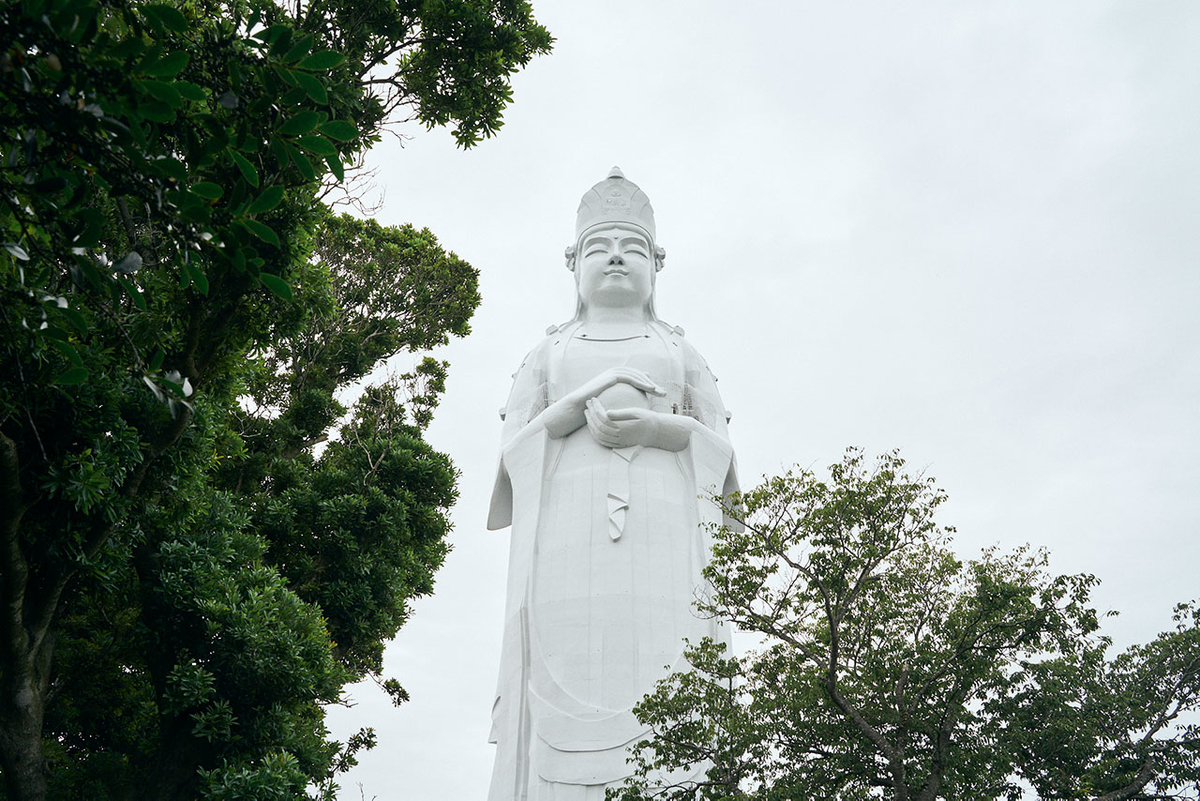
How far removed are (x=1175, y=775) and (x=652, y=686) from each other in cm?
412

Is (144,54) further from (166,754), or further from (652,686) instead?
(652,686)

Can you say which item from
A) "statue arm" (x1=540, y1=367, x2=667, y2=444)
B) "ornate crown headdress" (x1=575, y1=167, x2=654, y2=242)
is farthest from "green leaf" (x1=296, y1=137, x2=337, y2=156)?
"ornate crown headdress" (x1=575, y1=167, x2=654, y2=242)

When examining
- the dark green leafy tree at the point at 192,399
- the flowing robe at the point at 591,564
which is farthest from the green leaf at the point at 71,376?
the flowing robe at the point at 591,564

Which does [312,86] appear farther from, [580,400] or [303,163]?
[580,400]

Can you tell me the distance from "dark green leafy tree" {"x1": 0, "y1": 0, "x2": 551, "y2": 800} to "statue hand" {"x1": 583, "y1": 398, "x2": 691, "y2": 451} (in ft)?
5.63

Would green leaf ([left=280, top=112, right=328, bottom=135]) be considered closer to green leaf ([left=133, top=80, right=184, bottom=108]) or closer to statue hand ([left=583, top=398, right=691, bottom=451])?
green leaf ([left=133, top=80, right=184, bottom=108])

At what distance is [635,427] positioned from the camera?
9289 millimetres

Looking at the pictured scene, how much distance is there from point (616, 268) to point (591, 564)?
3168 millimetres

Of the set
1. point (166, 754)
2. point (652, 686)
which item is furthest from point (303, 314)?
point (652, 686)

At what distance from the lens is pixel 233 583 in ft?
22.9

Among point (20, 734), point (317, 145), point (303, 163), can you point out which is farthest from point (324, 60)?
point (20, 734)

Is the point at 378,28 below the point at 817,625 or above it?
above

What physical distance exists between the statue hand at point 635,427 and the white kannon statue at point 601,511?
13 mm

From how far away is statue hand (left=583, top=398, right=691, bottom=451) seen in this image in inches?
364
